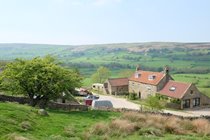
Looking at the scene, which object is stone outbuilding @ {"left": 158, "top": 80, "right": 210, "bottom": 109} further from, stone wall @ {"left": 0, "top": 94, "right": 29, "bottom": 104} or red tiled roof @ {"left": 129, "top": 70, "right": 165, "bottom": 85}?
stone wall @ {"left": 0, "top": 94, "right": 29, "bottom": 104}

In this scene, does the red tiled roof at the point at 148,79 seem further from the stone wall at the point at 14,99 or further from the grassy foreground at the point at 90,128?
the grassy foreground at the point at 90,128

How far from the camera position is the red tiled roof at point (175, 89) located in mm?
71419

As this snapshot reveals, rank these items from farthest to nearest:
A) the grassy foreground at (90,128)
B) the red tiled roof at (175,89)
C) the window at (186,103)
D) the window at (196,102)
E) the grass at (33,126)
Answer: the window at (196,102), the red tiled roof at (175,89), the window at (186,103), the grassy foreground at (90,128), the grass at (33,126)

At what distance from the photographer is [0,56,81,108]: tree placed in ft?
127

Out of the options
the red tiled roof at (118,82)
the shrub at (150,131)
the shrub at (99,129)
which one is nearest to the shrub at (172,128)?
the shrub at (150,131)

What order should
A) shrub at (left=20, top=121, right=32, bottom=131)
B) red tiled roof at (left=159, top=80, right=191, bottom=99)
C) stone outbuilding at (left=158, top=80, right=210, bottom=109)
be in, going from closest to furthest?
shrub at (left=20, top=121, right=32, bottom=131)
stone outbuilding at (left=158, top=80, right=210, bottom=109)
red tiled roof at (left=159, top=80, right=191, bottom=99)

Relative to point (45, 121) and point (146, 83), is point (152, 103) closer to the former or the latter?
point (146, 83)

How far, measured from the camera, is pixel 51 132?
24.3m

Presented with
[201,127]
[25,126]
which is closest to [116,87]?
[201,127]

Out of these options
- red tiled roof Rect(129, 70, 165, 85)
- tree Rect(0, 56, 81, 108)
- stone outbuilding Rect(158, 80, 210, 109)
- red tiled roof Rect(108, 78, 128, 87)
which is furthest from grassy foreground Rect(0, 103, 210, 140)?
red tiled roof Rect(108, 78, 128, 87)

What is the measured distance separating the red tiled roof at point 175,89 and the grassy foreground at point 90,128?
39607 millimetres

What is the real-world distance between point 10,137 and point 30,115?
26.0 feet

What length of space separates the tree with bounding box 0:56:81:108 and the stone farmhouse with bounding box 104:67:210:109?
36.5m

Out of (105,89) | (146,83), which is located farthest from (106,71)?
(146,83)
